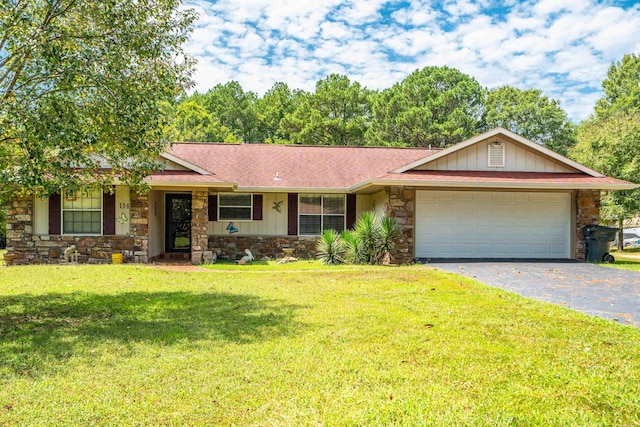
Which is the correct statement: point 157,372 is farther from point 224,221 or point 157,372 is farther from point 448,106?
point 448,106

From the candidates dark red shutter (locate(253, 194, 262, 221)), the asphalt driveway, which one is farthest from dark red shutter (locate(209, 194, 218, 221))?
the asphalt driveway

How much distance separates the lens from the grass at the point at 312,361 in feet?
11.0

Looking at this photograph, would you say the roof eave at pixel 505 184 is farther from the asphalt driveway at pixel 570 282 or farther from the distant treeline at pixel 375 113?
the distant treeline at pixel 375 113

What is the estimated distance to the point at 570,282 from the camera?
9.33 metres

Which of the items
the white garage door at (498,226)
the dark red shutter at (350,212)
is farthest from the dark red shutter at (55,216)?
the white garage door at (498,226)

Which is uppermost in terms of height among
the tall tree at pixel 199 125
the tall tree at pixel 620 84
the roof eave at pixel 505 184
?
the tall tree at pixel 620 84

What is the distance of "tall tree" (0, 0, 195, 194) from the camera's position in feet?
18.7

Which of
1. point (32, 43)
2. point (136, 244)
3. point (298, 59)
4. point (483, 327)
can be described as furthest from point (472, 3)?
point (298, 59)

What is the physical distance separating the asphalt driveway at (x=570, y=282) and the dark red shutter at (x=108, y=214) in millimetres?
9456

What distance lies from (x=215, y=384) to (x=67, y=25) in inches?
228

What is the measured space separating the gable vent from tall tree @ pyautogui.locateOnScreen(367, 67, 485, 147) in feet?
59.4

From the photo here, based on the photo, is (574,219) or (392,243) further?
(574,219)

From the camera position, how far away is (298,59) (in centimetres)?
2848

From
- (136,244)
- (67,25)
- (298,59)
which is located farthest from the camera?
(298,59)
